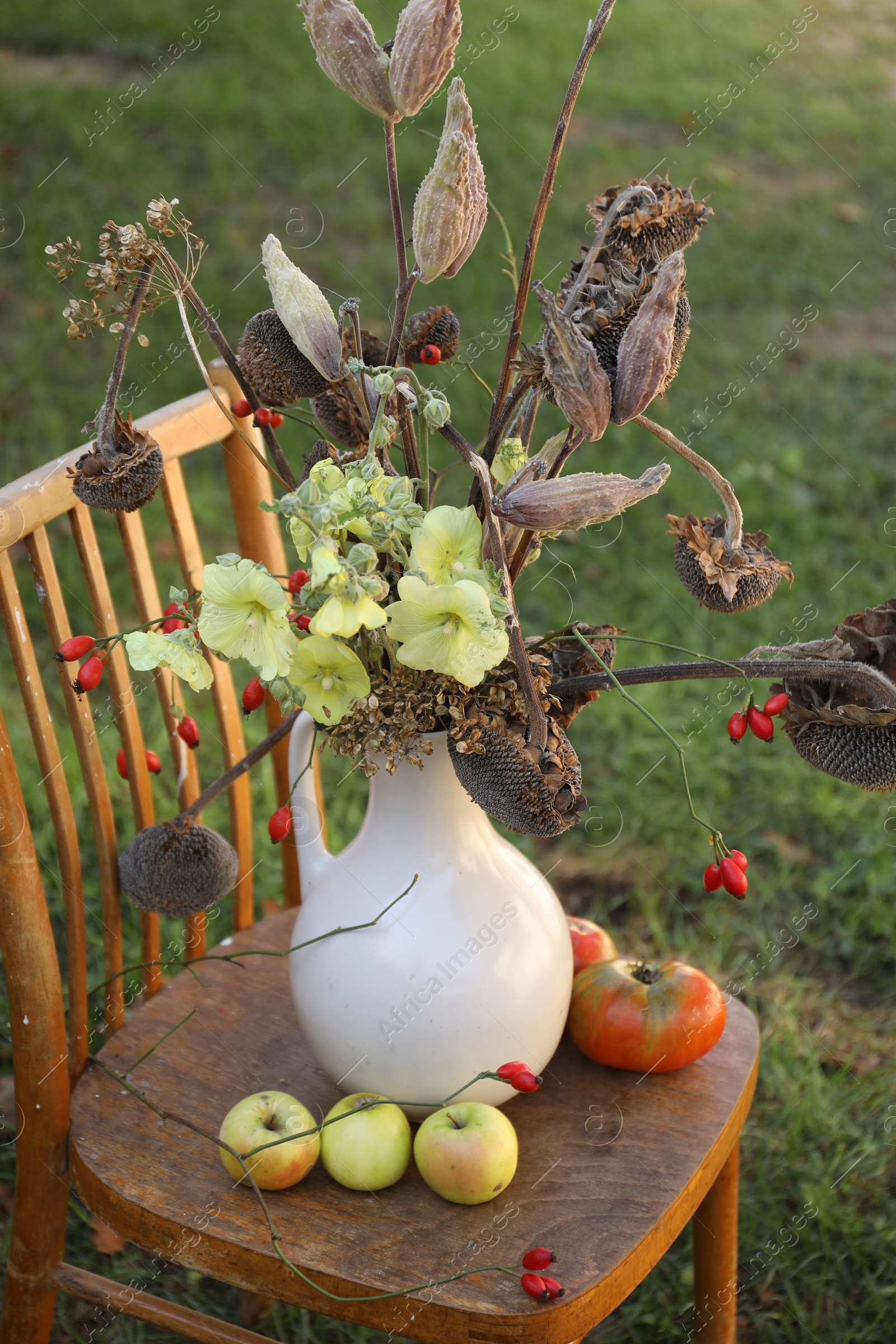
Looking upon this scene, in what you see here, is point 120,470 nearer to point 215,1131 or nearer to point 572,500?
point 572,500

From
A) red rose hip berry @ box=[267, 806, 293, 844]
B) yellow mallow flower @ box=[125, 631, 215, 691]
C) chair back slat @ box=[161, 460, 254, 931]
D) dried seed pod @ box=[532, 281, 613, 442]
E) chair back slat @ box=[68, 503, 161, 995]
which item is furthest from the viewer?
chair back slat @ box=[161, 460, 254, 931]

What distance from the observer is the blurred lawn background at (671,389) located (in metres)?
1.67

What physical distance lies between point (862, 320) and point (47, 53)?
10.2 ft

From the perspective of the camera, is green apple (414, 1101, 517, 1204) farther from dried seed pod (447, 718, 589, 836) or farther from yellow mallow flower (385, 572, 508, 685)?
yellow mallow flower (385, 572, 508, 685)

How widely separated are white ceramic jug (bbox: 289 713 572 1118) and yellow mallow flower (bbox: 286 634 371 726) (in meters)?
0.14

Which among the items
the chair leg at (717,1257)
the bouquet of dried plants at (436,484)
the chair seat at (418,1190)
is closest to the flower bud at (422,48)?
the bouquet of dried plants at (436,484)

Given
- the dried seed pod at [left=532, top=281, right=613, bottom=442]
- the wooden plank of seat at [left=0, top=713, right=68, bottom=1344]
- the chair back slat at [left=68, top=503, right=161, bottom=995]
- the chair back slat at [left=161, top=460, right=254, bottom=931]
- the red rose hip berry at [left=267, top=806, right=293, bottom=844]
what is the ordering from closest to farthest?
the dried seed pod at [left=532, top=281, right=613, bottom=442]
the red rose hip berry at [left=267, top=806, right=293, bottom=844]
the wooden plank of seat at [left=0, top=713, right=68, bottom=1344]
the chair back slat at [left=68, top=503, right=161, bottom=995]
the chair back slat at [left=161, top=460, right=254, bottom=931]

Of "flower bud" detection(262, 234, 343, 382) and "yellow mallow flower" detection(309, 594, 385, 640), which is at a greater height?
"flower bud" detection(262, 234, 343, 382)

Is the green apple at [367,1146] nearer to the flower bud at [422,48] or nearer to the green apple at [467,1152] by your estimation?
the green apple at [467,1152]

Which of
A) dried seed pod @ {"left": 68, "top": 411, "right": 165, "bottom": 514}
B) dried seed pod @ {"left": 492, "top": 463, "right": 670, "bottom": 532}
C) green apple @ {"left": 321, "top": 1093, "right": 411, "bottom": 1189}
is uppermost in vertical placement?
dried seed pod @ {"left": 68, "top": 411, "right": 165, "bottom": 514}

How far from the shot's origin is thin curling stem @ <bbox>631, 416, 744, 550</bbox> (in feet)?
2.46

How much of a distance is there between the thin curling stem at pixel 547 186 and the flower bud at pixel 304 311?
0.38ft

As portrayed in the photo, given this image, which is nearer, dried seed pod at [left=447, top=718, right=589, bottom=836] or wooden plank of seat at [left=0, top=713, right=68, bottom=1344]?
dried seed pod at [left=447, top=718, right=589, bottom=836]

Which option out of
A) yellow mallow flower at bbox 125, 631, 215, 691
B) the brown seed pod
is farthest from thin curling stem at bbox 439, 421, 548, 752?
the brown seed pod
